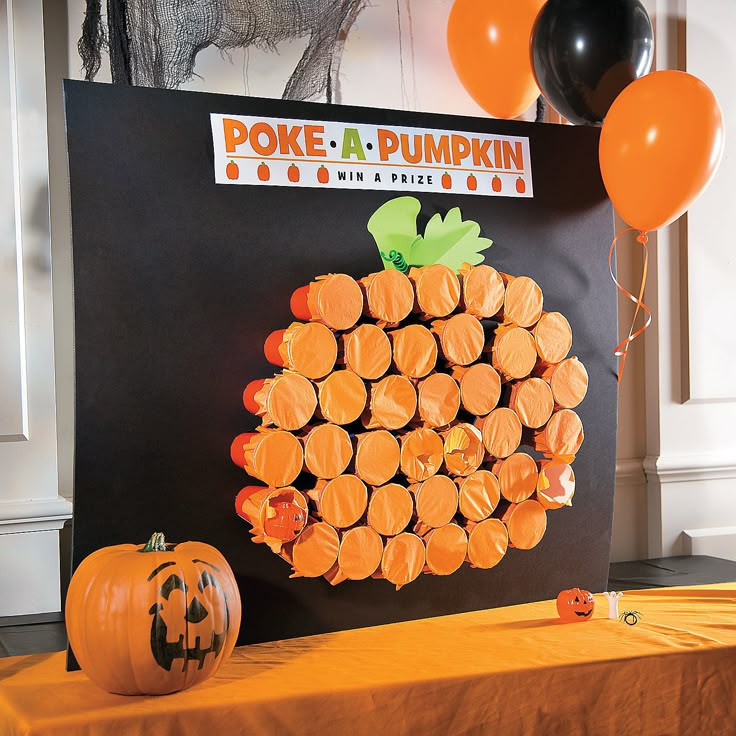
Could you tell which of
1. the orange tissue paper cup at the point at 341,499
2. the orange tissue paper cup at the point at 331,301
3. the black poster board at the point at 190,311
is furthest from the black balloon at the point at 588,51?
the orange tissue paper cup at the point at 341,499

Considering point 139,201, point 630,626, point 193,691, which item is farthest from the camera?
point 630,626

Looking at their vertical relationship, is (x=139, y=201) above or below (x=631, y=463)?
above

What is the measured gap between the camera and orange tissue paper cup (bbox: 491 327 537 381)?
2080 mm

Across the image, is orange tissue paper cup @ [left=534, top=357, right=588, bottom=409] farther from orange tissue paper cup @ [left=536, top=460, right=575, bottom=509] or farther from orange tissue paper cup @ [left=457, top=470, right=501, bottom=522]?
orange tissue paper cup @ [left=457, top=470, right=501, bottom=522]

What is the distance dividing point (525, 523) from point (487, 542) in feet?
0.36

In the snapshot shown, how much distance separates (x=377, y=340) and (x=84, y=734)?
0.94 m

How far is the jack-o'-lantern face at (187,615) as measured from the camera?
155 cm

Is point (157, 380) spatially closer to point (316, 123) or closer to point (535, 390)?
point (316, 123)

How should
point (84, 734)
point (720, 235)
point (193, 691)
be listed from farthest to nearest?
Answer: point (720, 235)
point (193, 691)
point (84, 734)

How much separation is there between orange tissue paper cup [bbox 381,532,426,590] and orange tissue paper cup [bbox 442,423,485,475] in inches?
7.1

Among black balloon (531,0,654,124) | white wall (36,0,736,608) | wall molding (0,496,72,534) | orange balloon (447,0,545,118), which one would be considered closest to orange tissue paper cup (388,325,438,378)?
black balloon (531,0,654,124)

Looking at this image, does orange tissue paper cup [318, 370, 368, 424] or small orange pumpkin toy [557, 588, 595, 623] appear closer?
orange tissue paper cup [318, 370, 368, 424]

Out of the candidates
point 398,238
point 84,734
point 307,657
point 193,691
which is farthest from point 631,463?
point 84,734

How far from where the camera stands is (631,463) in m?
2.99
